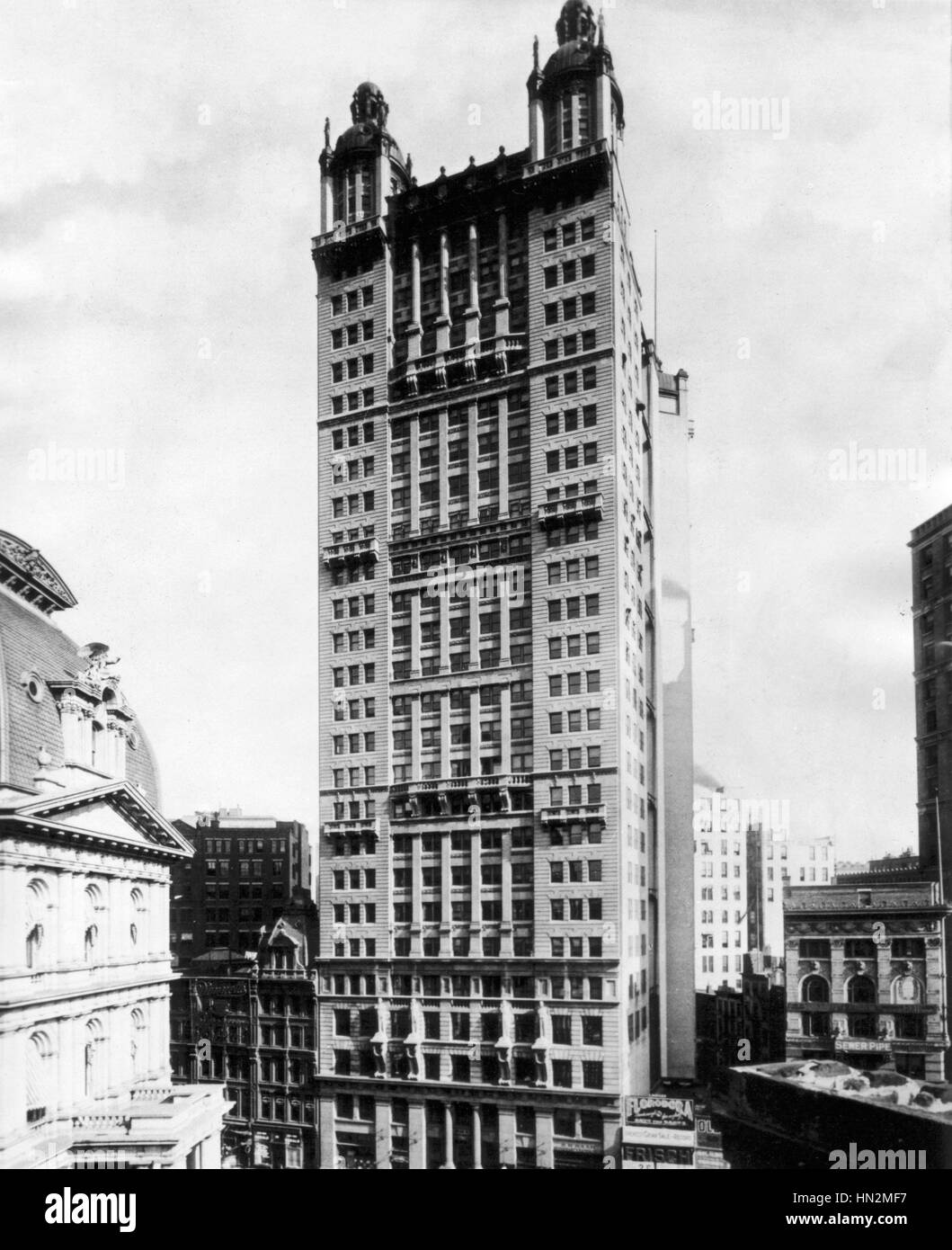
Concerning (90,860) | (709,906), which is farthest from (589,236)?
(709,906)

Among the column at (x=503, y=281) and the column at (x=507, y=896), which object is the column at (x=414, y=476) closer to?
the column at (x=503, y=281)

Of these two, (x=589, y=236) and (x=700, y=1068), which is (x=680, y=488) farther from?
(x=700, y=1068)

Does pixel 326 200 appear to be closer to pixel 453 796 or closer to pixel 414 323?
pixel 414 323

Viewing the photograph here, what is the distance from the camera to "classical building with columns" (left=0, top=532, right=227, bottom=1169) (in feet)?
122

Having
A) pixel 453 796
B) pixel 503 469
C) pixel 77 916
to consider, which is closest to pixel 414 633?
pixel 453 796

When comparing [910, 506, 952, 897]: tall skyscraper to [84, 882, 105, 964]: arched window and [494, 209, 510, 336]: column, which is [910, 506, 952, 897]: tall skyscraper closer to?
[494, 209, 510, 336]: column

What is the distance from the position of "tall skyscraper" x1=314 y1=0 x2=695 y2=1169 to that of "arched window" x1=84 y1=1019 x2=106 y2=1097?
51.9 ft

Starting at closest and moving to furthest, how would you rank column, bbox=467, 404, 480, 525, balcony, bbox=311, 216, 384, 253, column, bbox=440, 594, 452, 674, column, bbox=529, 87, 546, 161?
column, bbox=529, 87, 546, 161 < column, bbox=440, 594, 452, 674 < column, bbox=467, 404, 480, 525 < balcony, bbox=311, 216, 384, 253


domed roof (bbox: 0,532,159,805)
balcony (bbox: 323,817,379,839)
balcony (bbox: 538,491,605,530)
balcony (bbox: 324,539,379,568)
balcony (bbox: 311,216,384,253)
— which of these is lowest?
balcony (bbox: 323,817,379,839)

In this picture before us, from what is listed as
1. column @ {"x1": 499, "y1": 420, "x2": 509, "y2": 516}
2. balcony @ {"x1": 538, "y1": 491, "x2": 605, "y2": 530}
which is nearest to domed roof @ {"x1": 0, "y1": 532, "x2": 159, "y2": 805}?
column @ {"x1": 499, "y1": 420, "x2": 509, "y2": 516}

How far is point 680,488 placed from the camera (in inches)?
2876

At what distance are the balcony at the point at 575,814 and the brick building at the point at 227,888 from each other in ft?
115

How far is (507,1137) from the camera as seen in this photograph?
51188 millimetres

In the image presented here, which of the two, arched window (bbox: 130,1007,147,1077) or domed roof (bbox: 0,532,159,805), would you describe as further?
arched window (bbox: 130,1007,147,1077)
